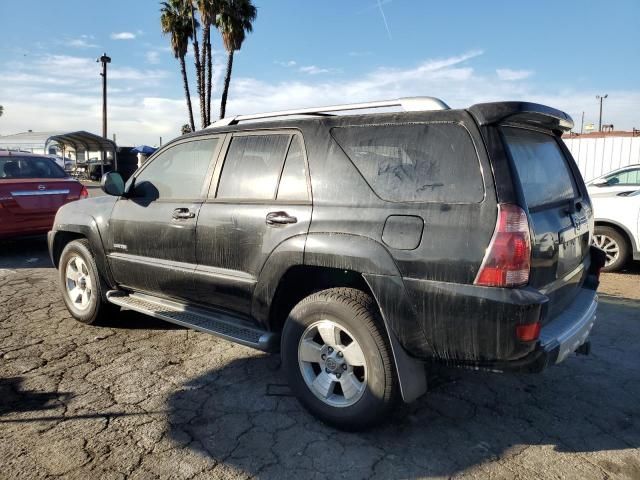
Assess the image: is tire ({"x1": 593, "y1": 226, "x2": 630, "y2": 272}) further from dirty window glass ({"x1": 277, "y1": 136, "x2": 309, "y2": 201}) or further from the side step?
the side step

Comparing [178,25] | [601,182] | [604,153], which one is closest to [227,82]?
[178,25]

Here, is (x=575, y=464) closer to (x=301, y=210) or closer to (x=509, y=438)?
(x=509, y=438)

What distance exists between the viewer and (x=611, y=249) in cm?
687

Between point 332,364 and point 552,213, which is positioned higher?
point 552,213

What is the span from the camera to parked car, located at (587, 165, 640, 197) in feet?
24.2

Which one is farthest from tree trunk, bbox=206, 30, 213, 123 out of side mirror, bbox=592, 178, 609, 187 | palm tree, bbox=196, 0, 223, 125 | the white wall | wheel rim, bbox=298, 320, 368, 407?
wheel rim, bbox=298, 320, 368, 407

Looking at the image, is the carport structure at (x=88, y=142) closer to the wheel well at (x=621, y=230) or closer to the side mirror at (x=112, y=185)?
the side mirror at (x=112, y=185)

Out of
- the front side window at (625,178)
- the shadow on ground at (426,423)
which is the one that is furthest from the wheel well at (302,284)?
the front side window at (625,178)

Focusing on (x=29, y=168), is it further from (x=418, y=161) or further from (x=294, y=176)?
(x=418, y=161)

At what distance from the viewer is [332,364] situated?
287 centimetres

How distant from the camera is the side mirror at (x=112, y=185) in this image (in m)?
4.09

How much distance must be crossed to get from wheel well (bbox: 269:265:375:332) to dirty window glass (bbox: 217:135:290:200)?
54cm

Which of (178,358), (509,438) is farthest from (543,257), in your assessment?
(178,358)

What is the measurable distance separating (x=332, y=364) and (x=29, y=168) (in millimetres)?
7433
